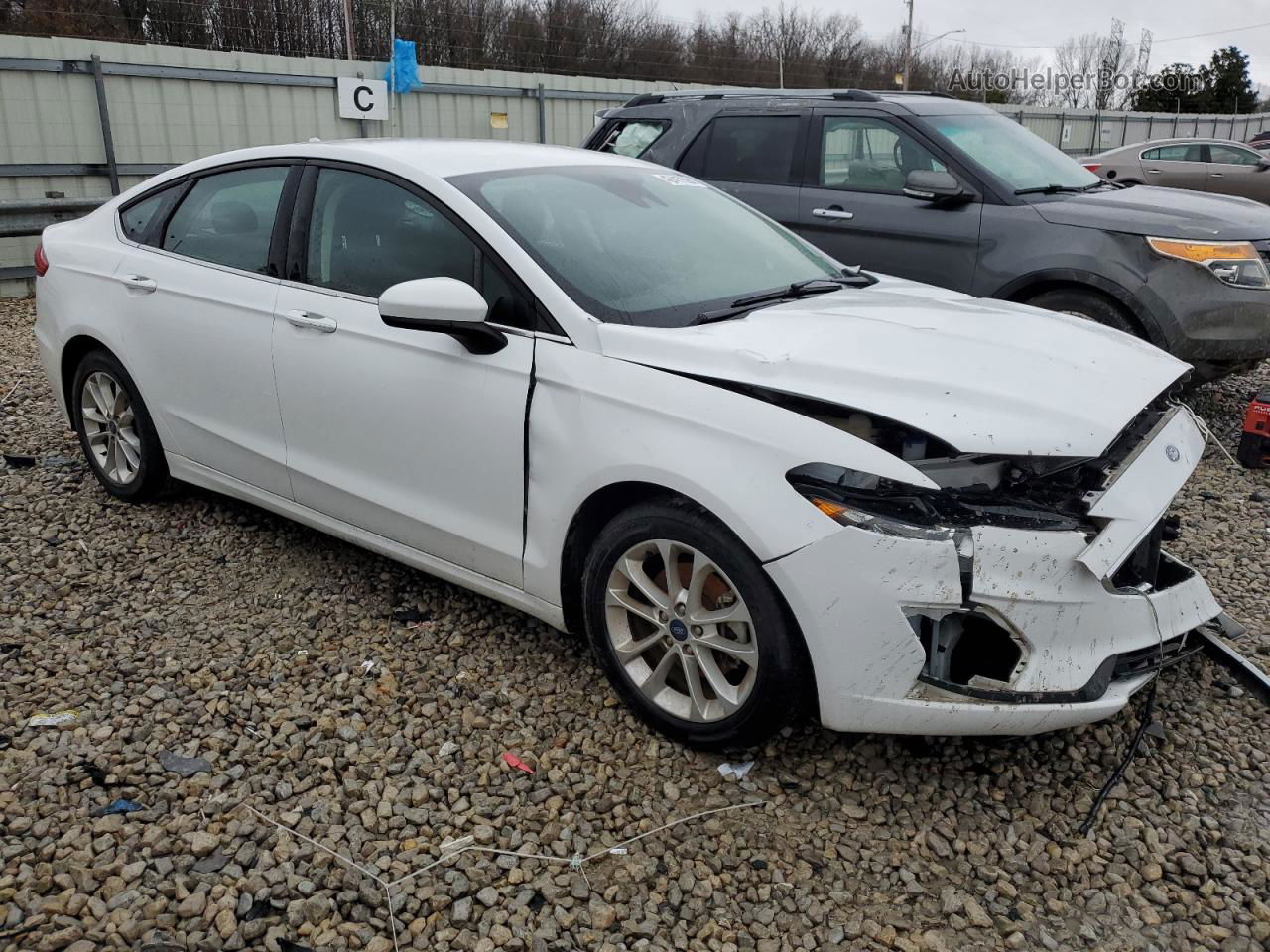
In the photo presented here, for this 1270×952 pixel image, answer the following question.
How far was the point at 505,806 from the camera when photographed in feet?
9.30

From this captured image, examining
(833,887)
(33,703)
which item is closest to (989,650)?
(833,887)

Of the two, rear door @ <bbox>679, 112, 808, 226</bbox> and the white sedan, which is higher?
rear door @ <bbox>679, 112, 808, 226</bbox>

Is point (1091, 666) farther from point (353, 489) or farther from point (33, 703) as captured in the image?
point (33, 703)

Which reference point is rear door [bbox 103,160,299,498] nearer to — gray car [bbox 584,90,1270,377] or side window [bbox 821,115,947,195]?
gray car [bbox 584,90,1270,377]

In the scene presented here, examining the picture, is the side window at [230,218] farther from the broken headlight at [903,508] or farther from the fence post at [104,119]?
the fence post at [104,119]

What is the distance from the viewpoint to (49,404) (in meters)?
6.41

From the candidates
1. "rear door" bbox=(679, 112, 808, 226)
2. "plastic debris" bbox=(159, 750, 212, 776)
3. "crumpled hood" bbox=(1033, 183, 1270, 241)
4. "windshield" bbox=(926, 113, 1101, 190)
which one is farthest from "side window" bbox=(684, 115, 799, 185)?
"plastic debris" bbox=(159, 750, 212, 776)

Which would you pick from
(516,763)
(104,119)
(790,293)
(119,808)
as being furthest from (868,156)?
(104,119)

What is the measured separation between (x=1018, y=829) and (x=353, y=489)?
7.69ft

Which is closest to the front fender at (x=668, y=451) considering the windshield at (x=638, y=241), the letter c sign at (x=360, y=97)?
the windshield at (x=638, y=241)

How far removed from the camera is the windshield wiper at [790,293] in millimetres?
3225

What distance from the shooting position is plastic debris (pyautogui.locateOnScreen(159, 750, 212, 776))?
2.95m

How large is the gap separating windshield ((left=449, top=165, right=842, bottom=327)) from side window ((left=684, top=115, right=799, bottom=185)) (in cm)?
296

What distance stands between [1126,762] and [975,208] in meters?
4.02
